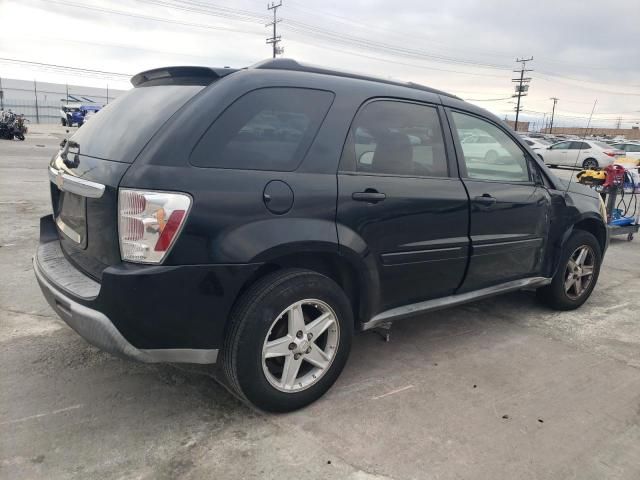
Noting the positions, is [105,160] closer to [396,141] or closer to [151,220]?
[151,220]

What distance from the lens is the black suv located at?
239cm

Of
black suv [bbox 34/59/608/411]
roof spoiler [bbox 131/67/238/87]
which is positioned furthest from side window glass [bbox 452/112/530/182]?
roof spoiler [bbox 131/67/238/87]

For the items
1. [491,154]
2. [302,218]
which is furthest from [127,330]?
[491,154]

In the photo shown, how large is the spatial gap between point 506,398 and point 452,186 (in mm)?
1373

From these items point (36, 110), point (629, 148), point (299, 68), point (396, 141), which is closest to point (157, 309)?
point (299, 68)

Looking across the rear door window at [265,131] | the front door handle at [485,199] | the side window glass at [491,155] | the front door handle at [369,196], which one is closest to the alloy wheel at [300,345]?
the front door handle at [369,196]

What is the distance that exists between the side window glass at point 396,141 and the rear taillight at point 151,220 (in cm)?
101

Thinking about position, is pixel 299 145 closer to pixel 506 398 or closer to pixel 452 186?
pixel 452 186

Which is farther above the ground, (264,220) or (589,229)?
(264,220)

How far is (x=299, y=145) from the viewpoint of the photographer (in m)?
2.78

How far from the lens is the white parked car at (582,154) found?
2284cm

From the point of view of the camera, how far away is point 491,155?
396 centimetres

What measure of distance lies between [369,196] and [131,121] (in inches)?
53.4

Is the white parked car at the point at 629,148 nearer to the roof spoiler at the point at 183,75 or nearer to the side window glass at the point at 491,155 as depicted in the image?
the side window glass at the point at 491,155
